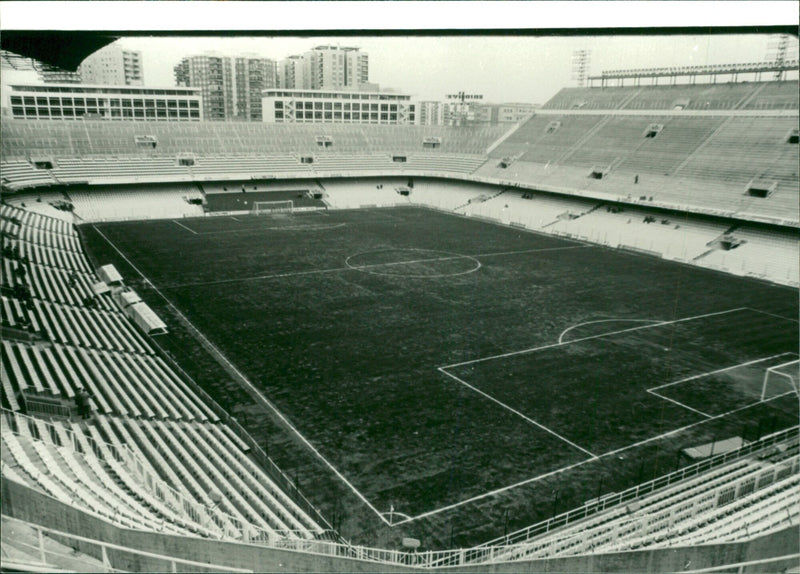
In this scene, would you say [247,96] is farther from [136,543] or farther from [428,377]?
[136,543]

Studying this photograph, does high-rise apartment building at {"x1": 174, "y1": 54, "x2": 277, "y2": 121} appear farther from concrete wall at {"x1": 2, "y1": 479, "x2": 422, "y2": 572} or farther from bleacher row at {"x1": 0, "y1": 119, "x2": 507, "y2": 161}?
concrete wall at {"x1": 2, "y1": 479, "x2": 422, "y2": 572}

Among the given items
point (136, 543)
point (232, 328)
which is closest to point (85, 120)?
point (232, 328)

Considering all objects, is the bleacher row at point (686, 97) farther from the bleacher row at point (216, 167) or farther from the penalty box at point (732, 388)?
the penalty box at point (732, 388)

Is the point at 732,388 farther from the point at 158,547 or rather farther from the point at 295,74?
the point at 295,74

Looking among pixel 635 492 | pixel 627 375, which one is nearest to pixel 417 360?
pixel 627 375

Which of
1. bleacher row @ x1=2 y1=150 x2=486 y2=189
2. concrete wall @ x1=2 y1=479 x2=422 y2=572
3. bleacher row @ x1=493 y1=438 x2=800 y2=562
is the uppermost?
bleacher row @ x1=2 y1=150 x2=486 y2=189

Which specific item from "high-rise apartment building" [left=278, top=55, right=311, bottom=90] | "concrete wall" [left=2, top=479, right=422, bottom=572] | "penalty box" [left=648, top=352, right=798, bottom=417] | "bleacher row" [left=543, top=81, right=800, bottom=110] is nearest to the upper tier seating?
"bleacher row" [left=543, top=81, right=800, bottom=110]

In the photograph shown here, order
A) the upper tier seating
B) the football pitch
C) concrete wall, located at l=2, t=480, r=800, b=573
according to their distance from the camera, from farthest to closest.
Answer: the upper tier seating → the football pitch → concrete wall, located at l=2, t=480, r=800, b=573
